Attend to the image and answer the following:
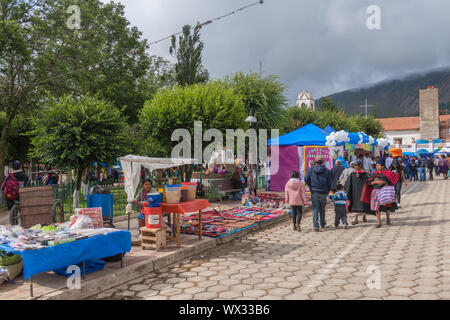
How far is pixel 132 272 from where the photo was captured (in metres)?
5.58

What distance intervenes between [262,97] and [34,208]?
1649 cm

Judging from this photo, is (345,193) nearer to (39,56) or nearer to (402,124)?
(39,56)

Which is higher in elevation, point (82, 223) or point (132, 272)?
point (82, 223)

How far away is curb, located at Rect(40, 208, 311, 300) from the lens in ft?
15.1

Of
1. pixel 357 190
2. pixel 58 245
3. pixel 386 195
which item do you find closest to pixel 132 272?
pixel 58 245

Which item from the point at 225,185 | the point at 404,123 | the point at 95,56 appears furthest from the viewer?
the point at 404,123

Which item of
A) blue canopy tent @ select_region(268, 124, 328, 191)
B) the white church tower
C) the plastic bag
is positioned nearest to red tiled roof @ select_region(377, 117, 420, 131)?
the white church tower

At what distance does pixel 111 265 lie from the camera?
18.9ft

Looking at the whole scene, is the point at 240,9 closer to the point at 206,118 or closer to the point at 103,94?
the point at 206,118

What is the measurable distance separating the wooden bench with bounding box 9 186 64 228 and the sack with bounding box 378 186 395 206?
795 centimetres

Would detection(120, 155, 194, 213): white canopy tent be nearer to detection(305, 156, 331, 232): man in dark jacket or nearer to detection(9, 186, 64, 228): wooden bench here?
detection(9, 186, 64, 228): wooden bench

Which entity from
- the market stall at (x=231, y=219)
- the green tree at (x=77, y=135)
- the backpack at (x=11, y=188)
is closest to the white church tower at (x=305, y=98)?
the market stall at (x=231, y=219)

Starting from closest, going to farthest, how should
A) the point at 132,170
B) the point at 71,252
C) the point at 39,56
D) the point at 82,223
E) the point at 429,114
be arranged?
the point at 71,252, the point at 82,223, the point at 132,170, the point at 39,56, the point at 429,114

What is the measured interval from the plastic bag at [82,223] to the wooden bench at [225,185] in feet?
27.3
